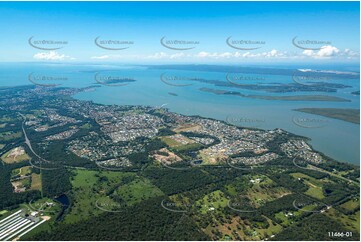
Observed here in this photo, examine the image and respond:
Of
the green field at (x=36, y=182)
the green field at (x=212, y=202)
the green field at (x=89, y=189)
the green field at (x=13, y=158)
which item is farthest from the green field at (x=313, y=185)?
the green field at (x=13, y=158)

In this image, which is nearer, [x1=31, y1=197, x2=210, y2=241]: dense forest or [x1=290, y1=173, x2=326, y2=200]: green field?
[x1=31, y1=197, x2=210, y2=241]: dense forest

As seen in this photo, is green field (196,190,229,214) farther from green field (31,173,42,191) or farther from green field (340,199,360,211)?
green field (31,173,42,191)

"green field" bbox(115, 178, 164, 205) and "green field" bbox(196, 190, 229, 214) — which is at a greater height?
"green field" bbox(115, 178, 164, 205)

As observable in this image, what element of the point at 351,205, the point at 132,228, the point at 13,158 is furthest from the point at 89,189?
the point at 351,205

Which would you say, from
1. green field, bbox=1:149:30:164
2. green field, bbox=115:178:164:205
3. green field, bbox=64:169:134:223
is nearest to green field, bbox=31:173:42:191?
green field, bbox=64:169:134:223

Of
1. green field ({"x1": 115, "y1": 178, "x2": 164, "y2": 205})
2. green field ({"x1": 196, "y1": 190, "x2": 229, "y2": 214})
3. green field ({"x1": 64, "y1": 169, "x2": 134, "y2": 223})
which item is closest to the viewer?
green field ({"x1": 64, "y1": 169, "x2": 134, "y2": 223})

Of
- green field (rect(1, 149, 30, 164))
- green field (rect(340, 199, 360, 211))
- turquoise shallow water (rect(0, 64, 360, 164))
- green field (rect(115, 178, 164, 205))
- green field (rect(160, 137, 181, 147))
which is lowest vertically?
green field (rect(340, 199, 360, 211))

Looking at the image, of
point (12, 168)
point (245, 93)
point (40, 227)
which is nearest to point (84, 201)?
point (40, 227)

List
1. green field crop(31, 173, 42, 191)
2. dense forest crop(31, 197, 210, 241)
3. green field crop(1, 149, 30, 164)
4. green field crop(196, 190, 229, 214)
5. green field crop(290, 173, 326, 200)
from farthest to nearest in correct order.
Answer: green field crop(1, 149, 30, 164) → green field crop(31, 173, 42, 191) → green field crop(290, 173, 326, 200) → green field crop(196, 190, 229, 214) → dense forest crop(31, 197, 210, 241)

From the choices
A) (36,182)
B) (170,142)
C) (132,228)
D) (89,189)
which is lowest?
(132,228)

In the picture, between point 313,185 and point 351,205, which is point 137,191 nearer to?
point 313,185

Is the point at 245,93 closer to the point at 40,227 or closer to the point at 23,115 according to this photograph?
the point at 23,115
